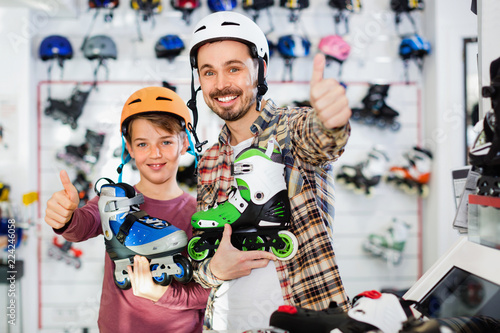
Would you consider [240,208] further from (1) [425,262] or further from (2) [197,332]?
(1) [425,262]

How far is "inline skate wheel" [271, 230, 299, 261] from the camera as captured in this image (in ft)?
3.59

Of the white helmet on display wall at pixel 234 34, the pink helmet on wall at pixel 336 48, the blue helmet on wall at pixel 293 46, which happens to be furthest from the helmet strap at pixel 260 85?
the pink helmet on wall at pixel 336 48

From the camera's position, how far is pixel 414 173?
3178 millimetres

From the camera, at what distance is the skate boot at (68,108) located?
3094 millimetres

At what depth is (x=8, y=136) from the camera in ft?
10.1

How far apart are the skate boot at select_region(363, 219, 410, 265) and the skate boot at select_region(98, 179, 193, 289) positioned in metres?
2.33

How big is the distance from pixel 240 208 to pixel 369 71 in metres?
2.67

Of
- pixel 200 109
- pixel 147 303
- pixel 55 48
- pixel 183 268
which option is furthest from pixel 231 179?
pixel 55 48

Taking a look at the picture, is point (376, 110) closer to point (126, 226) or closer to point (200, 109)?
point (200, 109)

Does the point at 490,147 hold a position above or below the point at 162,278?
above

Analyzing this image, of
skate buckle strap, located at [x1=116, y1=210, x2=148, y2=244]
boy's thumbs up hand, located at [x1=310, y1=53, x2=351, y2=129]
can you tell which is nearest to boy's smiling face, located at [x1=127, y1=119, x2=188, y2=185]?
skate buckle strap, located at [x1=116, y1=210, x2=148, y2=244]

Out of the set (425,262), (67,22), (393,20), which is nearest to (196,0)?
(67,22)

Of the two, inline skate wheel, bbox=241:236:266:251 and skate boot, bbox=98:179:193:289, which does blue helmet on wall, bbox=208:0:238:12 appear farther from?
inline skate wheel, bbox=241:236:266:251

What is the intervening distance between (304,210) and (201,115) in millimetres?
2266
